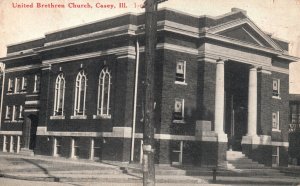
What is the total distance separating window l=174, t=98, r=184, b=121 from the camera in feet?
104

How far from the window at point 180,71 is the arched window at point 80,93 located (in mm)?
7672

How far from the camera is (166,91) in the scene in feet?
102

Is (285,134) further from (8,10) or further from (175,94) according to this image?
(8,10)

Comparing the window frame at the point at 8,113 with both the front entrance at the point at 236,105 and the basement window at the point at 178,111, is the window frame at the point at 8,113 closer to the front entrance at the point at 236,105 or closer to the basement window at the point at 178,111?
the basement window at the point at 178,111

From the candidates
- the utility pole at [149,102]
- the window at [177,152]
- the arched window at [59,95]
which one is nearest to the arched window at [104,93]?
the arched window at [59,95]

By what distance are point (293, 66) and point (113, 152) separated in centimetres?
1763

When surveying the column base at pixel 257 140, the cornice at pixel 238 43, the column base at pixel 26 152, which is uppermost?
the cornice at pixel 238 43

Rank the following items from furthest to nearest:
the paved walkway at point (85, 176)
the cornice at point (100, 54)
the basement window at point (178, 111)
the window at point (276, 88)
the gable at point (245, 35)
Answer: the window at point (276, 88)
the gable at point (245, 35)
the cornice at point (100, 54)
the basement window at point (178, 111)
the paved walkway at point (85, 176)

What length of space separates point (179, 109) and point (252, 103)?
628 cm

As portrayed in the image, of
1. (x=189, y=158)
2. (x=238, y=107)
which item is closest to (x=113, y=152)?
(x=189, y=158)

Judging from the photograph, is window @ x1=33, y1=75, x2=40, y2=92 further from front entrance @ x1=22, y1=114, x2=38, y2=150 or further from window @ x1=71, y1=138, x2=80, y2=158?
window @ x1=71, y1=138, x2=80, y2=158

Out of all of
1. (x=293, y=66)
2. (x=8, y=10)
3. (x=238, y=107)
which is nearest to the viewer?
(x=8, y=10)

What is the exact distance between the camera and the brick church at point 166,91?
1243 inches

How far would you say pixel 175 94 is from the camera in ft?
104
